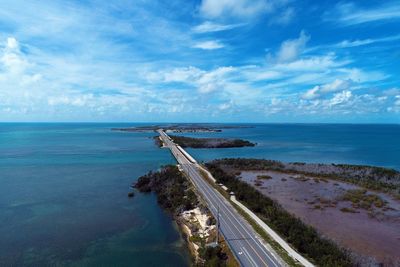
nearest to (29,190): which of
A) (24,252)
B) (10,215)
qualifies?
(10,215)

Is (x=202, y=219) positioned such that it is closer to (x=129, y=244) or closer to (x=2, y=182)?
(x=129, y=244)

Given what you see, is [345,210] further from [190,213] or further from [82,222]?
[82,222]

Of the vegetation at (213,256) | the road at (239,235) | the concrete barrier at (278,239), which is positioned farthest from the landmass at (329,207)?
the vegetation at (213,256)

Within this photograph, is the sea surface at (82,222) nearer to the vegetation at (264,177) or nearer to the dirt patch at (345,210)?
the dirt patch at (345,210)

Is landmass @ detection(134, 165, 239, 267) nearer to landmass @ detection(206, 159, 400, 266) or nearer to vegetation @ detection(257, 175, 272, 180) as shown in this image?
landmass @ detection(206, 159, 400, 266)

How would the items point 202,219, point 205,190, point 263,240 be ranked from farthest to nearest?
point 205,190 < point 202,219 < point 263,240

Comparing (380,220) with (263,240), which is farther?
(380,220)

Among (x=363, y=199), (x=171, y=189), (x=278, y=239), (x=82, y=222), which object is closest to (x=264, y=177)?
(x=363, y=199)

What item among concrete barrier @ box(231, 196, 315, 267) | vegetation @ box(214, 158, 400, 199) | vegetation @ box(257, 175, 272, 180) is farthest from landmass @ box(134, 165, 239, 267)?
vegetation @ box(214, 158, 400, 199)
